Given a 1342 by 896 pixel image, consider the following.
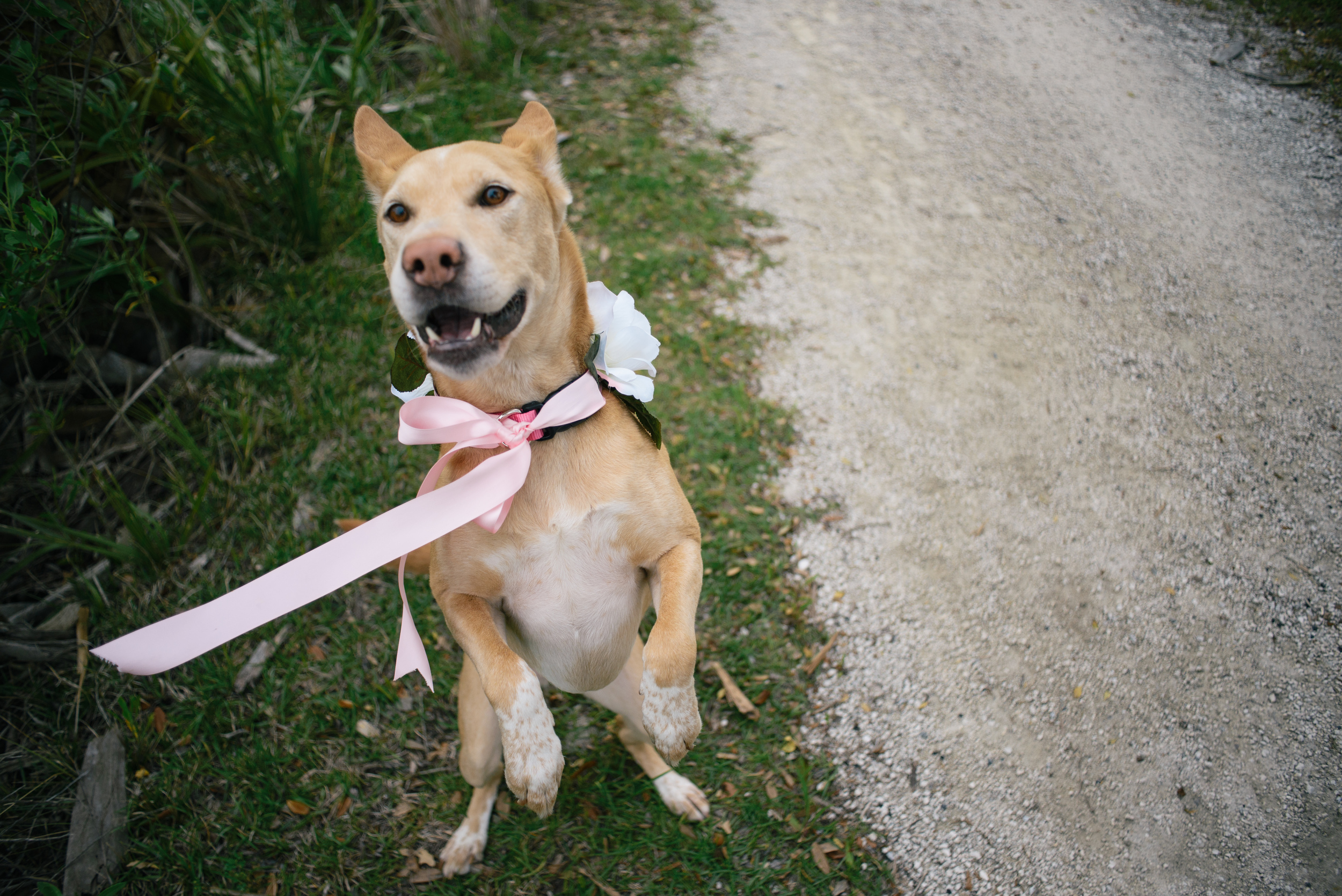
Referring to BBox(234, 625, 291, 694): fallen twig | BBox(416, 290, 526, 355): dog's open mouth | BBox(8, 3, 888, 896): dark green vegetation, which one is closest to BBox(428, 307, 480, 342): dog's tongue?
BBox(416, 290, 526, 355): dog's open mouth

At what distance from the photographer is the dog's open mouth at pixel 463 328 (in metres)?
2.00

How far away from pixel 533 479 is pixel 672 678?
2.59 feet

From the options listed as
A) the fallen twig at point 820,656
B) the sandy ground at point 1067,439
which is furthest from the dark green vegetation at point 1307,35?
the fallen twig at point 820,656

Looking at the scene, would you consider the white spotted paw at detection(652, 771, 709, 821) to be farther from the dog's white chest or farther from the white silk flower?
the white silk flower

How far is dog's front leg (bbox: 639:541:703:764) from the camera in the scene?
2168 millimetres

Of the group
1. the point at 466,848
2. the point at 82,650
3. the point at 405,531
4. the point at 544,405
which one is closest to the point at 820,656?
the point at 466,848

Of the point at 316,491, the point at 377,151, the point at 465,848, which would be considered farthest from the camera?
the point at 316,491

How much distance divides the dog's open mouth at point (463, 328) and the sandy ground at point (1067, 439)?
2.19 meters

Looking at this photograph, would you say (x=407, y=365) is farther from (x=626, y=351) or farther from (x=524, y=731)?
(x=524, y=731)

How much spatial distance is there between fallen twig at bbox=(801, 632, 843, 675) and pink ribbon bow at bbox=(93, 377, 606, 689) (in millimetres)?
1755

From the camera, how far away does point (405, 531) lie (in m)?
2.30

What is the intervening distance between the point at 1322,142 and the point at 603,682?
5391 mm

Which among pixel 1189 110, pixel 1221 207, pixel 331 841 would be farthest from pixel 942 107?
pixel 331 841

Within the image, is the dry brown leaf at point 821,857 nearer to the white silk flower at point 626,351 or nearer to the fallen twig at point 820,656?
the fallen twig at point 820,656
